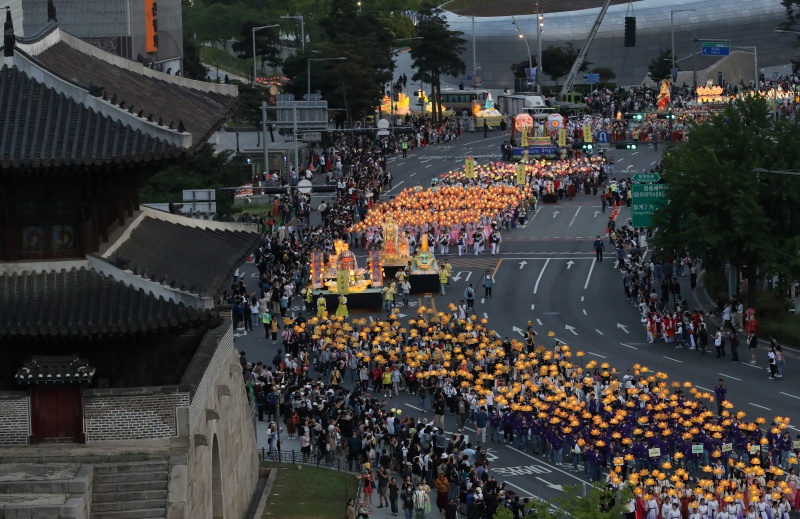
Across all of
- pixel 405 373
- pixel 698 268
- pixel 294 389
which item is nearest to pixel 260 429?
pixel 294 389

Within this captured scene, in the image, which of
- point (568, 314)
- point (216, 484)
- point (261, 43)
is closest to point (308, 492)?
point (216, 484)

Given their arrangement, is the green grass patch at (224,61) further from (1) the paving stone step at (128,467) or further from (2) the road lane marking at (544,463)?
(1) the paving stone step at (128,467)

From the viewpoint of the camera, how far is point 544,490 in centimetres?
5531

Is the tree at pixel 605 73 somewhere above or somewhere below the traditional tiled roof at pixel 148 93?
above

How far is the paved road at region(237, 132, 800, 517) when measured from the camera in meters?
61.0

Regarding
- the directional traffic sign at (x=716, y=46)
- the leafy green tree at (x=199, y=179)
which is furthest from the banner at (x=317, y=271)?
the directional traffic sign at (x=716, y=46)

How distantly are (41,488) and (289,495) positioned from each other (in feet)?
44.5

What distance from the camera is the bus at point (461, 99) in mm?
170238

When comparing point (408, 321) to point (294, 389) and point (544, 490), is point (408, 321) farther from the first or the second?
point (544, 490)

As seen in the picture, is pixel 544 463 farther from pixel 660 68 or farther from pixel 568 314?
pixel 660 68

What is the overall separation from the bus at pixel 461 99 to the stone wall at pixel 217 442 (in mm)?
123013

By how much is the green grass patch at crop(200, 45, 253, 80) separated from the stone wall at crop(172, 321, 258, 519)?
445 ft

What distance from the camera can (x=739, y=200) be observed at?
7788cm

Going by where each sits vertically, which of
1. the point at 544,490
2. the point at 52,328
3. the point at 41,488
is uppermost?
the point at 52,328
